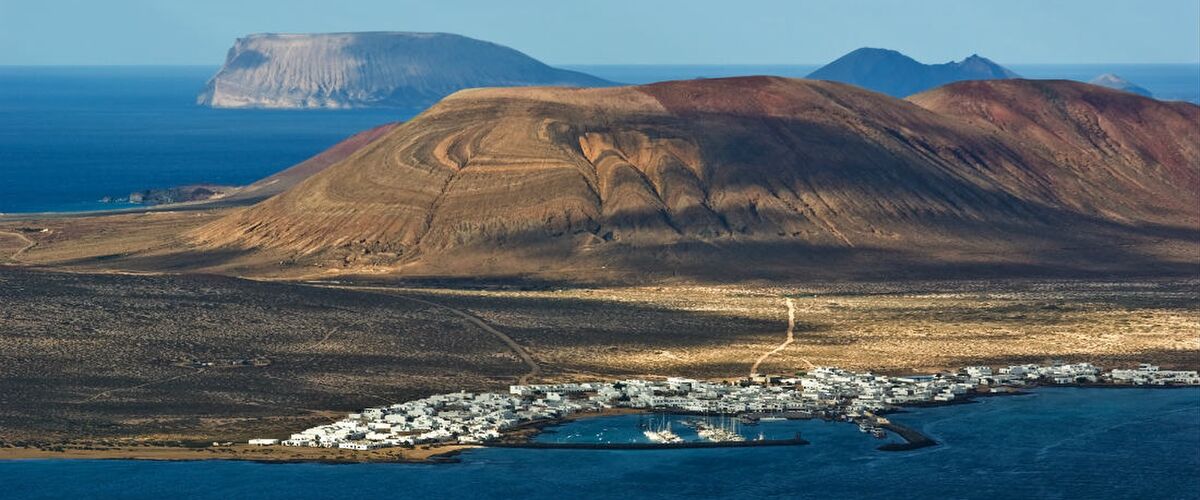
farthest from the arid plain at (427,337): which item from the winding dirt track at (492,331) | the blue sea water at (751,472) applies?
the blue sea water at (751,472)

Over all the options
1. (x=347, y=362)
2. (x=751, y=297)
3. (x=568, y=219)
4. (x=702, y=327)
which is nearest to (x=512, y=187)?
(x=568, y=219)

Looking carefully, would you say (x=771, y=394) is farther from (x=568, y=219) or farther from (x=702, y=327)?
(x=568, y=219)

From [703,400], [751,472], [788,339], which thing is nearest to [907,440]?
[751,472]

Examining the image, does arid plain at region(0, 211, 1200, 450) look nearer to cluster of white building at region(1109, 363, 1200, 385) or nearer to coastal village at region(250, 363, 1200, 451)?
coastal village at region(250, 363, 1200, 451)

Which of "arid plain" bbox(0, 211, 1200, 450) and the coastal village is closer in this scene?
the coastal village

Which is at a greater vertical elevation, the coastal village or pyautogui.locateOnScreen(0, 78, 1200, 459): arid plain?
pyautogui.locateOnScreen(0, 78, 1200, 459): arid plain

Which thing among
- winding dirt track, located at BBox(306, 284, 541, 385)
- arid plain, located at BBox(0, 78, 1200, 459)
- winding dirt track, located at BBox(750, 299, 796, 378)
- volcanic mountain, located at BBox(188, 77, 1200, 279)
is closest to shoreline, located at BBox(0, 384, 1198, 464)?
arid plain, located at BBox(0, 78, 1200, 459)
